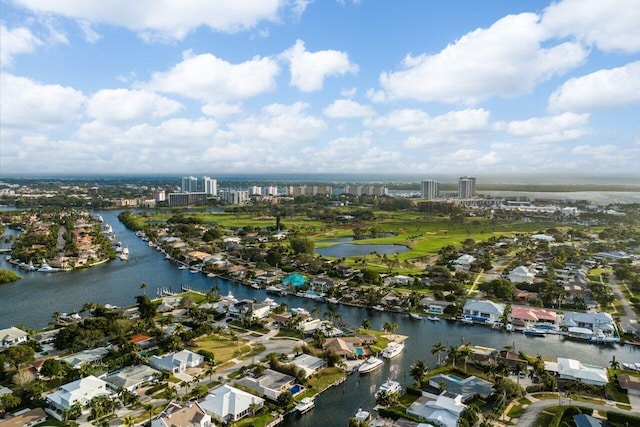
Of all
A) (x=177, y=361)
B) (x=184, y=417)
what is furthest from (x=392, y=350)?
(x=184, y=417)

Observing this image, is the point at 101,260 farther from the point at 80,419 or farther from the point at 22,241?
the point at 80,419

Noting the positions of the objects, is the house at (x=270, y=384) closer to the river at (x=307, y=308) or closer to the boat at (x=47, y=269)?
the river at (x=307, y=308)

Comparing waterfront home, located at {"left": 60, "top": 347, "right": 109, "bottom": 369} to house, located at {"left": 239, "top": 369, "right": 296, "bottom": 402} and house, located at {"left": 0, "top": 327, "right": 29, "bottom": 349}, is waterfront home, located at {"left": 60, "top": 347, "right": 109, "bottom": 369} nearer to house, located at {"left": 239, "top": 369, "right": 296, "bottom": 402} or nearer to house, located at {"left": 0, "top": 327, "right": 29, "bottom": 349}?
house, located at {"left": 0, "top": 327, "right": 29, "bottom": 349}

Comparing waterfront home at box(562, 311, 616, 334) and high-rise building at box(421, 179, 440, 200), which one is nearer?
waterfront home at box(562, 311, 616, 334)

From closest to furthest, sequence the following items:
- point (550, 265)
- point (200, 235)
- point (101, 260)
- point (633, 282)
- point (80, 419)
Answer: point (80, 419) < point (633, 282) < point (550, 265) < point (101, 260) < point (200, 235)

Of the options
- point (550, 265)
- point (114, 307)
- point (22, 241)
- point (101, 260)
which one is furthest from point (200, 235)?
point (550, 265)

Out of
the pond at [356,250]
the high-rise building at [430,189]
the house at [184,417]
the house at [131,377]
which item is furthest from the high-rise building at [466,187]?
the house at [184,417]

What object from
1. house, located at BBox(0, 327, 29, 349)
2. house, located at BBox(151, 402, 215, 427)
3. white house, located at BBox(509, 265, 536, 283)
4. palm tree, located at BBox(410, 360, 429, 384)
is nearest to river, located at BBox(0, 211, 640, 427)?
palm tree, located at BBox(410, 360, 429, 384)
